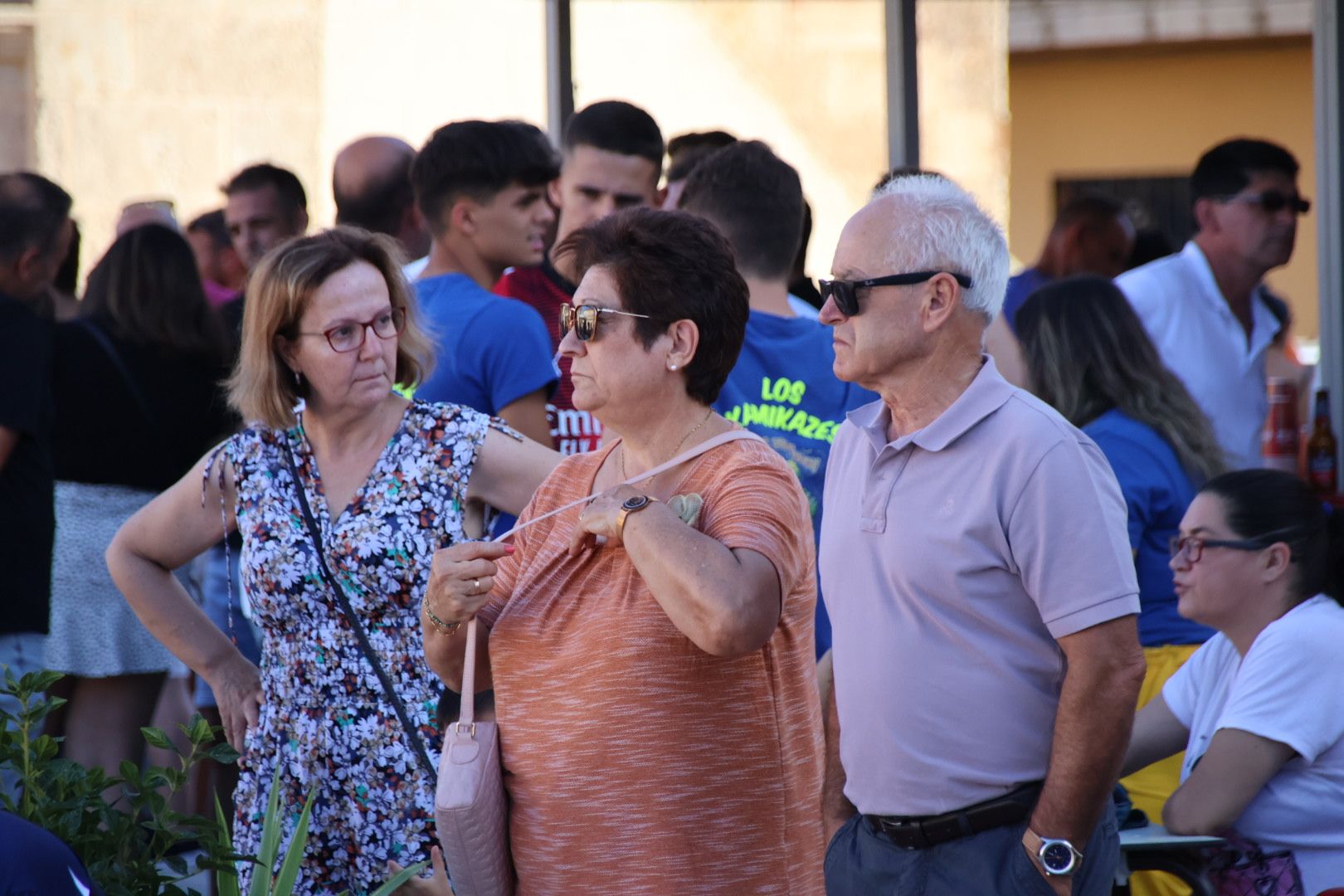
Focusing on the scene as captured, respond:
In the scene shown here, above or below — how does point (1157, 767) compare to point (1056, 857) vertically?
below

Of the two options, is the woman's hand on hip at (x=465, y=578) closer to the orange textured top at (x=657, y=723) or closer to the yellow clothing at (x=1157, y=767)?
the orange textured top at (x=657, y=723)

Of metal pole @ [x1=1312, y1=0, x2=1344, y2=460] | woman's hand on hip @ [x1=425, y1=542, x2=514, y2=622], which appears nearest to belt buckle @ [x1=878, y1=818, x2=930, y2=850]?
woman's hand on hip @ [x1=425, y1=542, x2=514, y2=622]

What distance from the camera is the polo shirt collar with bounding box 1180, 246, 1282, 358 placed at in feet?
17.7

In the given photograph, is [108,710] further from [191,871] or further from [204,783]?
[191,871]

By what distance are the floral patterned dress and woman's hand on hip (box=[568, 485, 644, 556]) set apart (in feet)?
1.98

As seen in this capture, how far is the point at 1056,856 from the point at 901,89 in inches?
190

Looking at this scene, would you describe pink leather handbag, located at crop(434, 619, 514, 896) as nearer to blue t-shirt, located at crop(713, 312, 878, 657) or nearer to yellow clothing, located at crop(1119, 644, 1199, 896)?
blue t-shirt, located at crop(713, 312, 878, 657)

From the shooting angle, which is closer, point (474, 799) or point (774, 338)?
point (474, 799)

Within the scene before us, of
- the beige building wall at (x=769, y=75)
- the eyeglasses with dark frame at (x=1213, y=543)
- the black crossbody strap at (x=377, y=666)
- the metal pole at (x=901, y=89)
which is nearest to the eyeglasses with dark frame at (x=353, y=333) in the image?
the black crossbody strap at (x=377, y=666)

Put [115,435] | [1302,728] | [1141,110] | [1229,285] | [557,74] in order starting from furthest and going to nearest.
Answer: [1141,110]
[557,74]
[1229,285]
[115,435]
[1302,728]

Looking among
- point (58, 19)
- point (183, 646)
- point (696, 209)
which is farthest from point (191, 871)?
point (58, 19)

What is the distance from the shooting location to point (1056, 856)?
7.48ft

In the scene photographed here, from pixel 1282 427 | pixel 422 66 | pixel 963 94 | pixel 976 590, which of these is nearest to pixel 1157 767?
pixel 1282 427

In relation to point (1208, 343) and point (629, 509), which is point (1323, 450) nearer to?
point (1208, 343)
